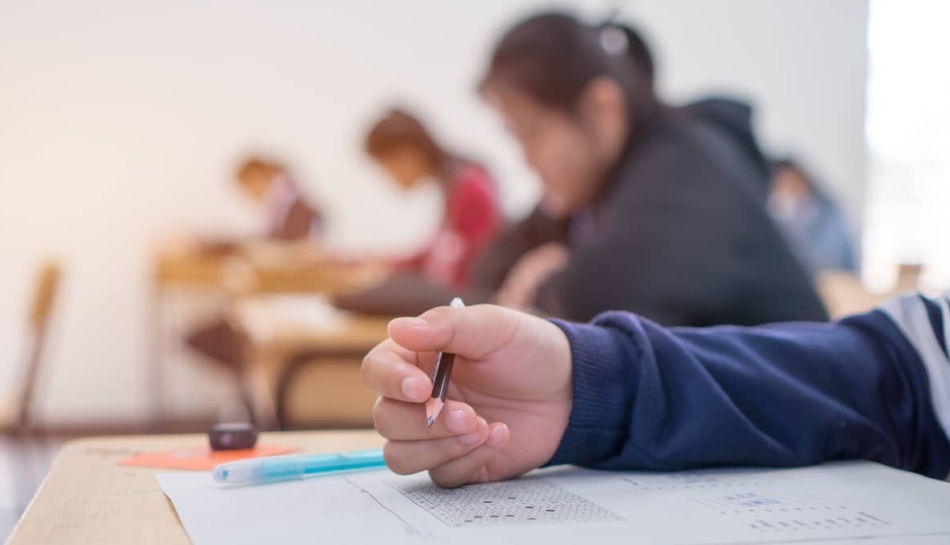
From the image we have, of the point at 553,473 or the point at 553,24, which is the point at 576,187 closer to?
the point at 553,24

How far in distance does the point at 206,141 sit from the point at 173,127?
0.59ft

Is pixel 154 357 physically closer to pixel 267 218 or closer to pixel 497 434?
pixel 267 218

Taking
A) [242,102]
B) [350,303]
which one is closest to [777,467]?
[350,303]

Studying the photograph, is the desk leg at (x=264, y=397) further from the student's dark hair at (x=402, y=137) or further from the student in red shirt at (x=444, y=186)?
the student's dark hair at (x=402, y=137)

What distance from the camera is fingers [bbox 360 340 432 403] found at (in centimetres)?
57

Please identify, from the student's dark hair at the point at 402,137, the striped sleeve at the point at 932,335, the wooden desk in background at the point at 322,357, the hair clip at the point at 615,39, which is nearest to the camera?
the striped sleeve at the point at 932,335

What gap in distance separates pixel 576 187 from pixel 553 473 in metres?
1.02

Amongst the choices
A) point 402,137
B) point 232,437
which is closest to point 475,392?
point 232,437

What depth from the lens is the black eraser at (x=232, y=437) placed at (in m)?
0.72

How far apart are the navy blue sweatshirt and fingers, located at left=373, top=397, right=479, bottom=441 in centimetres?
10

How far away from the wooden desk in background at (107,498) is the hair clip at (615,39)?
3.75 ft

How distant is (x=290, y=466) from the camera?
62 cm

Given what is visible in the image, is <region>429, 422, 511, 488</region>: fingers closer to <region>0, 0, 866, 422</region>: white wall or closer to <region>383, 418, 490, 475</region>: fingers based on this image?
<region>383, 418, 490, 475</region>: fingers

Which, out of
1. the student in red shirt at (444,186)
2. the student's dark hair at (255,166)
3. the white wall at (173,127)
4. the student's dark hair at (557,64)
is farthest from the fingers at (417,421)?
the student's dark hair at (255,166)
